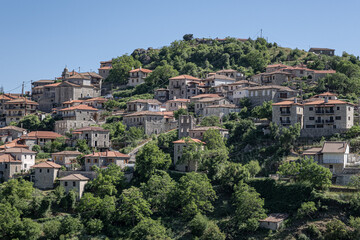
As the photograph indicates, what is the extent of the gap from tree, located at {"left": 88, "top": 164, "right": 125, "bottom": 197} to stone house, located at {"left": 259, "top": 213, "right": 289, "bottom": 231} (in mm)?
21337

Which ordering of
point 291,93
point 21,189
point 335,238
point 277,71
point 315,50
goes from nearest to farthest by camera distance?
1. point 335,238
2. point 21,189
3. point 291,93
4. point 277,71
5. point 315,50

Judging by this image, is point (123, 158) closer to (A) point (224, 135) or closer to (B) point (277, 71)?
(A) point (224, 135)

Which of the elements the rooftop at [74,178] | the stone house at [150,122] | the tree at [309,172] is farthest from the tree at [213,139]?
the rooftop at [74,178]

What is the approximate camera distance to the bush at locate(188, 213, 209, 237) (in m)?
72.7

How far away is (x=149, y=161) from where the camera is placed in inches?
3351

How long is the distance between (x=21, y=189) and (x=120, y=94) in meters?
49.7

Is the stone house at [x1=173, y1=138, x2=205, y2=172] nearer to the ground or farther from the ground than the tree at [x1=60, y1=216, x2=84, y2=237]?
farther from the ground

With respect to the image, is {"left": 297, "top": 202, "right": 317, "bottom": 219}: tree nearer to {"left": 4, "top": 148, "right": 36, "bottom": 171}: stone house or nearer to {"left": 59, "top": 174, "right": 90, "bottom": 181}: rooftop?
{"left": 59, "top": 174, "right": 90, "bottom": 181}: rooftop

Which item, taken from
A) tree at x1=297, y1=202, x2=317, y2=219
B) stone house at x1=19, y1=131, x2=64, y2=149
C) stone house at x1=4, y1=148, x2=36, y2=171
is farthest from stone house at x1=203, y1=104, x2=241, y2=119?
tree at x1=297, y1=202, x2=317, y2=219

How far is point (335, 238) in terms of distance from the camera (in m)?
66.3

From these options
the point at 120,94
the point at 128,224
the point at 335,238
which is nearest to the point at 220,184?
the point at 128,224

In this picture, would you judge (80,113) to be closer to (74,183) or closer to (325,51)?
(74,183)

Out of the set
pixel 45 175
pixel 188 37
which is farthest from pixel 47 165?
pixel 188 37

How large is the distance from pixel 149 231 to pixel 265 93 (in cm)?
4206
